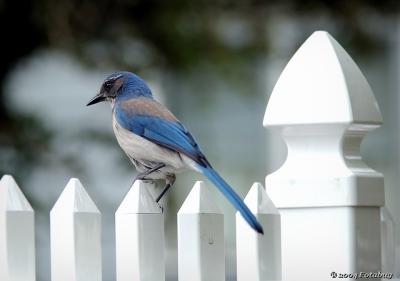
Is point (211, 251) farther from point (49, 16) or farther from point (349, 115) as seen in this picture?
point (49, 16)

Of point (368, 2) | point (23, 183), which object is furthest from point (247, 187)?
point (23, 183)

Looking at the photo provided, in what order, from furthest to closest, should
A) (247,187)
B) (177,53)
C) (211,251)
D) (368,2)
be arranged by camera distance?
(247,187) → (368,2) → (177,53) → (211,251)

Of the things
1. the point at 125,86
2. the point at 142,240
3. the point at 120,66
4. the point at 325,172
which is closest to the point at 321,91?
the point at 325,172

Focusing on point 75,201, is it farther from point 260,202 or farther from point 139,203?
point 260,202

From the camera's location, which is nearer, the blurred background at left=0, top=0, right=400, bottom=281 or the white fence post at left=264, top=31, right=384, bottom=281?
the white fence post at left=264, top=31, right=384, bottom=281

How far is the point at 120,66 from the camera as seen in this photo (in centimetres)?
912

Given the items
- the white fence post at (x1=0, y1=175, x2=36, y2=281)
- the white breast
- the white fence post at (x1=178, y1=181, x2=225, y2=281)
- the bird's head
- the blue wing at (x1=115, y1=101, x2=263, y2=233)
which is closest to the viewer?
the white fence post at (x1=178, y1=181, x2=225, y2=281)

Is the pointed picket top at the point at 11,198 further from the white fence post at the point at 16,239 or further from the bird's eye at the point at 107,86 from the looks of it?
the bird's eye at the point at 107,86

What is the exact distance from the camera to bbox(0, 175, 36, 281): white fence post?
10.6ft

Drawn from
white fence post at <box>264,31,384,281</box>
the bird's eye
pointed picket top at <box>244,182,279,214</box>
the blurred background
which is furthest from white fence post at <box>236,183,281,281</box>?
the blurred background

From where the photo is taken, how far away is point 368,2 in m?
10.4

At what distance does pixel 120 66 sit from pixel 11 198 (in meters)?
5.91

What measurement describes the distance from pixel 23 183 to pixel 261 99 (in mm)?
3604

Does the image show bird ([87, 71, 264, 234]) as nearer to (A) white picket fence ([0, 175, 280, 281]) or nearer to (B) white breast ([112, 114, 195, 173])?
(B) white breast ([112, 114, 195, 173])
